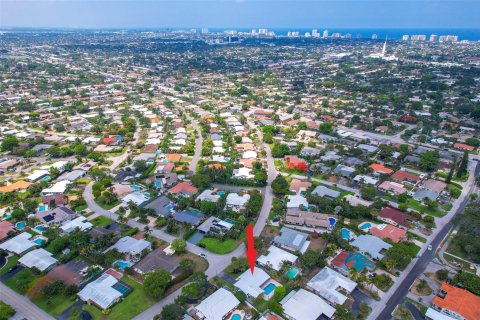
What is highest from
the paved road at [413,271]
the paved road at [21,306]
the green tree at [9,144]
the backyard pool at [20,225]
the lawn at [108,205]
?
the green tree at [9,144]

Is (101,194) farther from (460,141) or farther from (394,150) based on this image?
(460,141)

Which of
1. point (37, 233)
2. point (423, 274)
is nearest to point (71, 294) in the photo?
point (37, 233)

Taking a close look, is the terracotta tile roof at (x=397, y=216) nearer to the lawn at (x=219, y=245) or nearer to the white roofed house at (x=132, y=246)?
the lawn at (x=219, y=245)


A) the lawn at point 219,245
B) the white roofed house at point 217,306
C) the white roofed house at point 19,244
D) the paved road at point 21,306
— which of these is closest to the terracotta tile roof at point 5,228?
the white roofed house at point 19,244

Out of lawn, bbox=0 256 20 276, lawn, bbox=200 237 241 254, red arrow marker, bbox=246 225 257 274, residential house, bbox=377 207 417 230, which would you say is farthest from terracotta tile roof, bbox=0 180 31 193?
residential house, bbox=377 207 417 230

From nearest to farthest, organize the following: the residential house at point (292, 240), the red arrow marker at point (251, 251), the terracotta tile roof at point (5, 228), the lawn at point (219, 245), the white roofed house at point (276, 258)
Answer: the red arrow marker at point (251, 251)
the white roofed house at point (276, 258)
the residential house at point (292, 240)
the lawn at point (219, 245)
the terracotta tile roof at point (5, 228)

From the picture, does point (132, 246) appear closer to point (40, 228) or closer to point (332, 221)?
point (40, 228)
